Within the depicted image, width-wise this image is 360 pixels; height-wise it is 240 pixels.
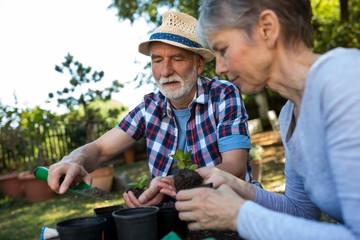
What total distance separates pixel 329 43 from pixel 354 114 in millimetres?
10663

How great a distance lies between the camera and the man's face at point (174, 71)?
2.65 m

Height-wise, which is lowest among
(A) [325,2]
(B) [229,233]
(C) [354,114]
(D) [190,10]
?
(B) [229,233]

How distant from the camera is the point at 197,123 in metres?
2.66

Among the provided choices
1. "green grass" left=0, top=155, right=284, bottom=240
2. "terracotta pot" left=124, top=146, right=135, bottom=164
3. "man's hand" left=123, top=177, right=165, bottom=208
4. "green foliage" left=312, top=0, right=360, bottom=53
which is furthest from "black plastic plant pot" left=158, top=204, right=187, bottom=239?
"green foliage" left=312, top=0, right=360, bottom=53

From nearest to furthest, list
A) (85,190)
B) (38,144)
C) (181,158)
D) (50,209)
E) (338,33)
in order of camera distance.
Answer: (85,190) < (181,158) < (50,209) < (38,144) < (338,33)

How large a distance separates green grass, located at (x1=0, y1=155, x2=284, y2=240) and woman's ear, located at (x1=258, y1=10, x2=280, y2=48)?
4418mm

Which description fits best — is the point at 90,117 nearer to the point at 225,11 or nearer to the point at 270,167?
the point at 270,167

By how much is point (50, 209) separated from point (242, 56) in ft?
19.9

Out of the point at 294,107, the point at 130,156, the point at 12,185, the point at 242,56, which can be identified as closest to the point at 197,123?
the point at 294,107

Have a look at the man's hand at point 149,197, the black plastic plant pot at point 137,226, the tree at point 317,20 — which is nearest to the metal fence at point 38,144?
the tree at point 317,20

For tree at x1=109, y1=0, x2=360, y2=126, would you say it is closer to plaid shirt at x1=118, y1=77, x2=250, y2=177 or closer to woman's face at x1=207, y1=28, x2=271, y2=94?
plaid shirt at x1=118, y1=77, x2=250, y2=177

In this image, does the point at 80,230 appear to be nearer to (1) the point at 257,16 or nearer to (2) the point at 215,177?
(2) the point at 215,177

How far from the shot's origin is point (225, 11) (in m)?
1.45

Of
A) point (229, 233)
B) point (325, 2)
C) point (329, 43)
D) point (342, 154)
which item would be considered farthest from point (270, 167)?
point (325, 2)
